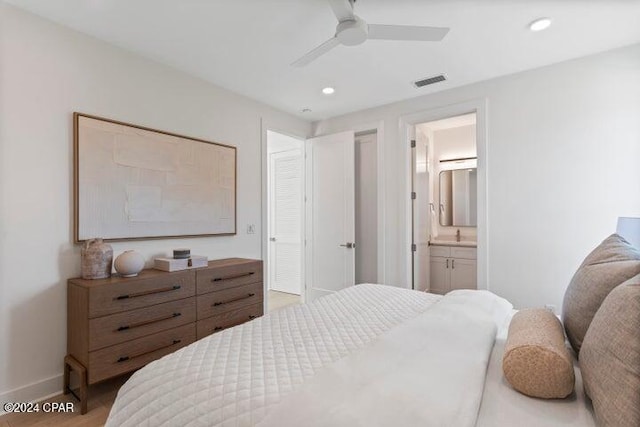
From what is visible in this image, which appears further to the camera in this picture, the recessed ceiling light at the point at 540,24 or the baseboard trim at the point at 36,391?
the recessed ceiling light at the point at 540,24

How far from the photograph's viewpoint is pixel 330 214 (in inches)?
156

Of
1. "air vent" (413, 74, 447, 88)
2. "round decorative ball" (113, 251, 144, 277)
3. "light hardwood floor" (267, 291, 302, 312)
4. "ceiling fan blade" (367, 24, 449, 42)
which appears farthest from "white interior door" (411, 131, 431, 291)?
"round decorative ball" (113, 251, 144, 277)

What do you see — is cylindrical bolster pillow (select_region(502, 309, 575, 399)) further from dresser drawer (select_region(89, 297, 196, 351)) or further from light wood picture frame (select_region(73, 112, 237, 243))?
light wood picture frame (select_region(73, 112, 237, 243))

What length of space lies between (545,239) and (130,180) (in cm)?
346

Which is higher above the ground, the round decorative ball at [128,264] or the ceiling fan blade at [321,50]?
the ceiling fan blade at [321,50]

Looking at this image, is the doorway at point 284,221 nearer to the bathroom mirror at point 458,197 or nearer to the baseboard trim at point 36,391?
the bathroom mirror at point 458,197

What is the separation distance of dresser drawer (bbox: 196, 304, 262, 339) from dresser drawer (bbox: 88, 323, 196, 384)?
8cm

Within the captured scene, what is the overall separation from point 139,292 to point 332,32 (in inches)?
87.6

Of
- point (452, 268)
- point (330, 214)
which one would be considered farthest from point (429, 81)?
point (452, 268)

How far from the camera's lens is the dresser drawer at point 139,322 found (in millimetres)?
1926

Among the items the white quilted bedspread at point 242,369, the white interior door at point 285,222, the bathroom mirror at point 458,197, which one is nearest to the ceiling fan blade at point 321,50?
the white quilted bedspread at point 242,369

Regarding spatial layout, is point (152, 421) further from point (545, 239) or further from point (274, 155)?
point (274, 155)

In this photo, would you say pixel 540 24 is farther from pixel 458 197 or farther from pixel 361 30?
pixel 458 197

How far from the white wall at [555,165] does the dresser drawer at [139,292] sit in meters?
2.72
